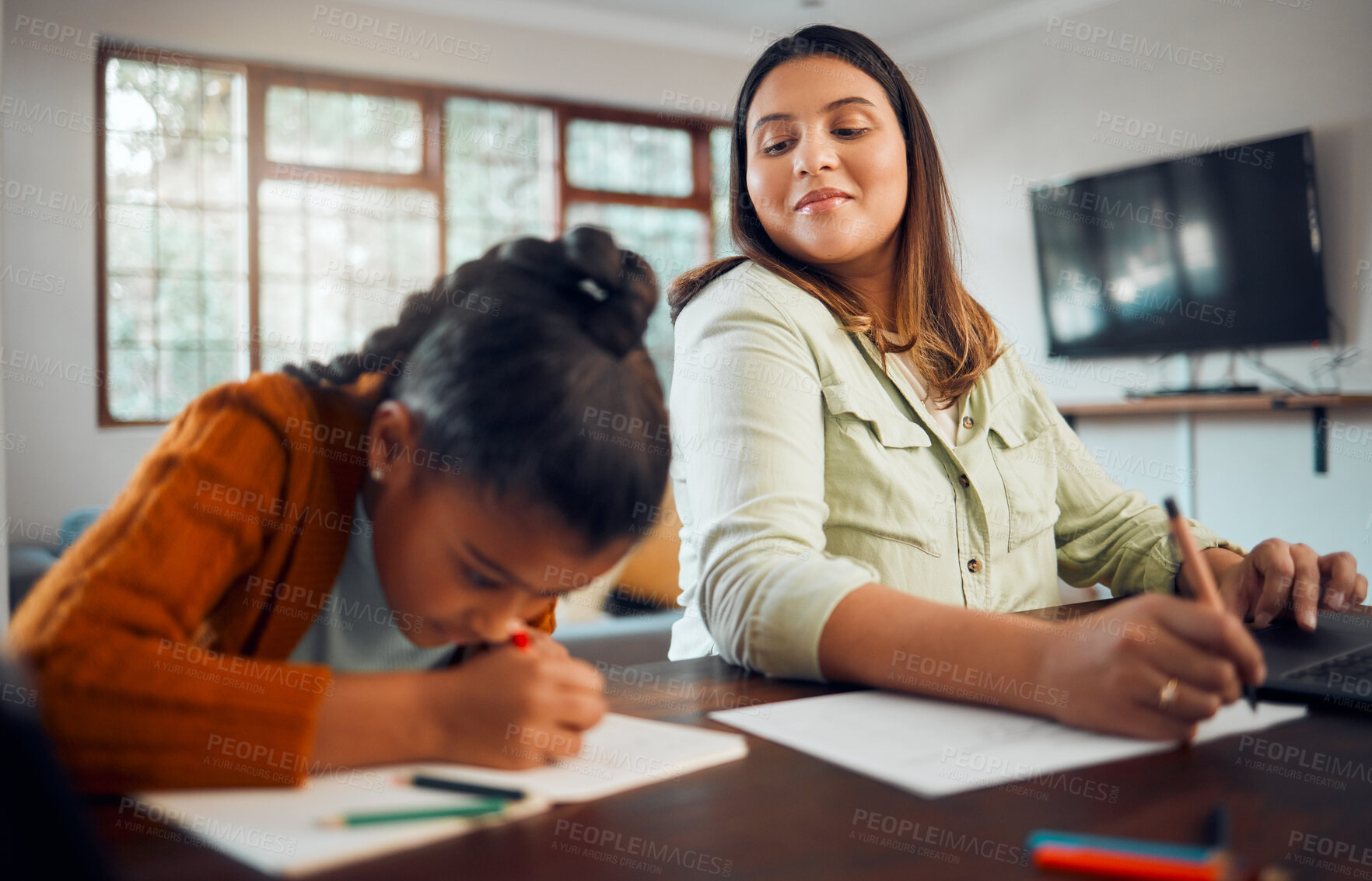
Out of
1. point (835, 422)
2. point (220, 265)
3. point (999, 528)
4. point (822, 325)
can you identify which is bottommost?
point (999, 528)

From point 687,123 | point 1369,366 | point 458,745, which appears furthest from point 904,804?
point 687,123

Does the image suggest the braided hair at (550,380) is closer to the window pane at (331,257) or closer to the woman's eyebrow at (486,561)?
the woman's eyebrow at (486,561)

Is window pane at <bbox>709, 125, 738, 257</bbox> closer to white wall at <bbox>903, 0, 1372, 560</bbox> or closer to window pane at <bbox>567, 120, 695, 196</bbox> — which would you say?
window pane at <bbox>567, 120, 695, 196</bbox>

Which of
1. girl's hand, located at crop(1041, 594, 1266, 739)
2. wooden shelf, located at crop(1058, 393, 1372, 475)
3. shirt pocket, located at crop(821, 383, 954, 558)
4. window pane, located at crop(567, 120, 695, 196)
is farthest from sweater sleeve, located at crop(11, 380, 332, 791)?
window pane, located at crop(567, 120, 695, 196)

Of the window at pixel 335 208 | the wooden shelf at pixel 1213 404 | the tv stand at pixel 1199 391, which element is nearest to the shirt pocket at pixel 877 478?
the wooden shelf at pixel 1213 404

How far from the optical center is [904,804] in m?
0.56

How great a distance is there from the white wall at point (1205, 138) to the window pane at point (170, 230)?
346 cm

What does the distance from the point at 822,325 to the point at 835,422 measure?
0.40 ft

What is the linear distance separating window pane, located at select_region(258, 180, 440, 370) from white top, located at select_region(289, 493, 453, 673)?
4.20 metres

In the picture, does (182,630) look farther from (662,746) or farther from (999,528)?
(999,528)

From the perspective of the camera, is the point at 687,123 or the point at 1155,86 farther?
the point at 687,123

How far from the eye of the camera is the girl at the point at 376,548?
561 millimetres

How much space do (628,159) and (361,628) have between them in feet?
17.1

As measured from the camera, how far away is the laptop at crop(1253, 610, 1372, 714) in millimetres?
771
